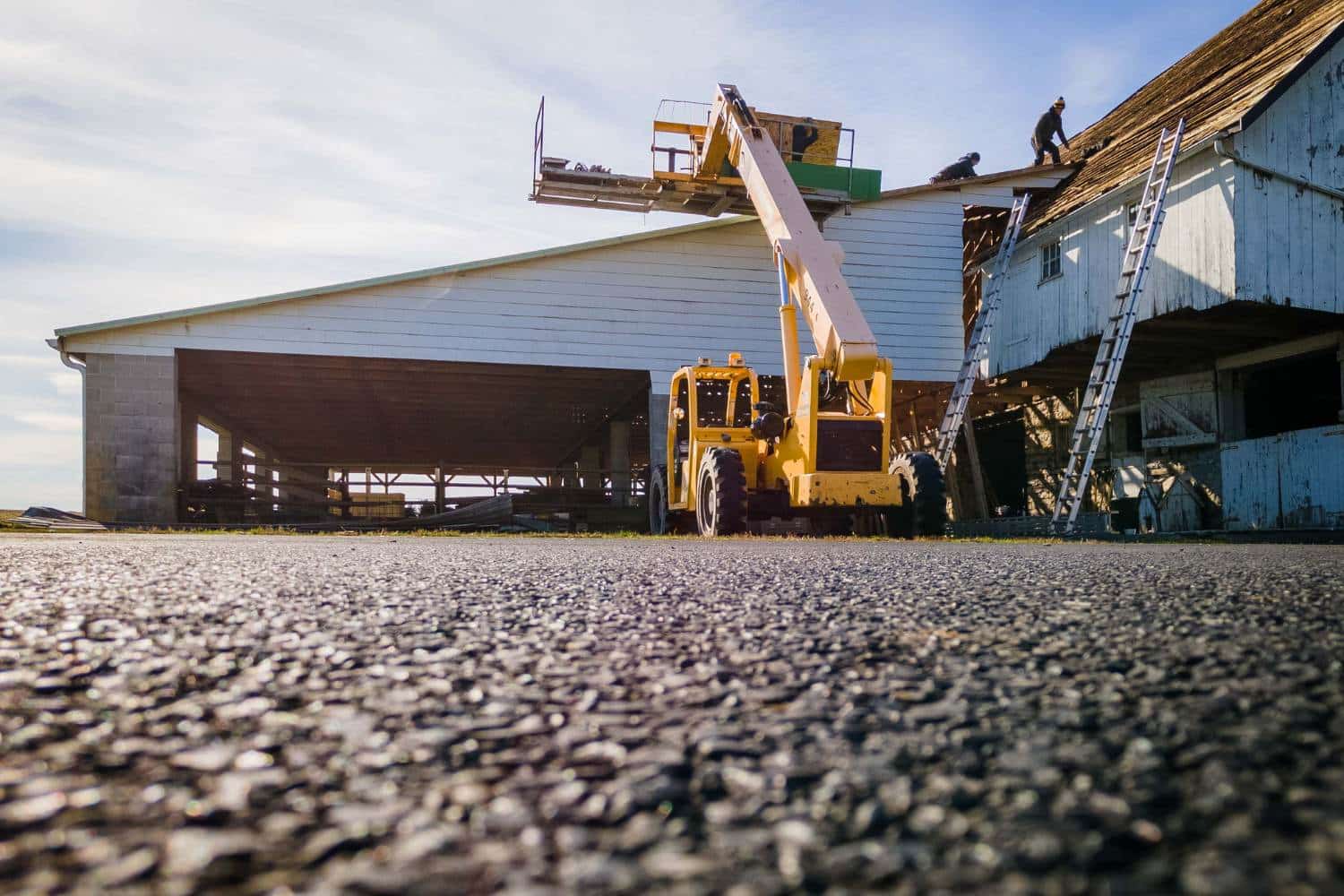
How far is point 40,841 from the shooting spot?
971 millimetres

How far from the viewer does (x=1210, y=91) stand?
56.3 feet

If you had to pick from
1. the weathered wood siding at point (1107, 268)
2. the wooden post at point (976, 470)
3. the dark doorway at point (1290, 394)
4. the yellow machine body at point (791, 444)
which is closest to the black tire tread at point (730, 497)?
the yellow machine body at point (791, 444)

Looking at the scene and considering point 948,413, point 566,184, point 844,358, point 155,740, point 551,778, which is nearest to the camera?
point 551,778

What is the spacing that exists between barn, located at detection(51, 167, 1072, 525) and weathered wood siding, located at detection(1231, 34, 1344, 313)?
530cm

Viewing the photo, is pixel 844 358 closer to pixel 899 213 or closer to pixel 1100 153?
pixel 899 213

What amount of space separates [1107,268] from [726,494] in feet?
30.7

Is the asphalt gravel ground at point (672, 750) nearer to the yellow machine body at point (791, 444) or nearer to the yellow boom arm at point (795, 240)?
the yellow machine body at point (791, 444)

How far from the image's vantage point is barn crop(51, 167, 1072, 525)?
55.1 ft

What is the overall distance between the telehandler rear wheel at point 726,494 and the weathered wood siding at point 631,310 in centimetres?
707

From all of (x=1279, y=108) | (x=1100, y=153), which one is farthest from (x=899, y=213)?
(x=1279, y=108)

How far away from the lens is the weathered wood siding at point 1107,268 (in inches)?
564

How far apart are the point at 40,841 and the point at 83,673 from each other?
979 mm

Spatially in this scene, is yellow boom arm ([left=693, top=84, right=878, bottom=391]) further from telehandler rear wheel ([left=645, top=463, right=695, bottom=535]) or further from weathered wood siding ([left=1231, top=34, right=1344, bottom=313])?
weathered wood siding ([left=1231, top=34, right=1344, bottom=313])

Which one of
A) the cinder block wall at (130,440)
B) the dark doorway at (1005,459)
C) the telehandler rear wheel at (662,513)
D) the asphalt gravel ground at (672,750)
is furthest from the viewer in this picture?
the dark doorway at (1005,459)
